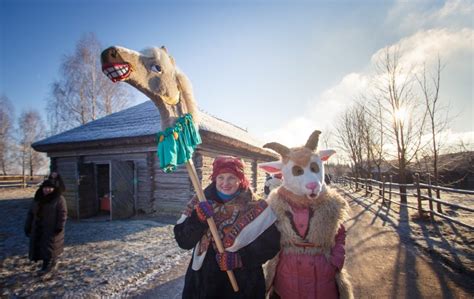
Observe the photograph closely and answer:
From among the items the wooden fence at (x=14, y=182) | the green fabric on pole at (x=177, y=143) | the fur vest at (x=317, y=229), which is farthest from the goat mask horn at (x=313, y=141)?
the wooden fence at (x=14, y=182)

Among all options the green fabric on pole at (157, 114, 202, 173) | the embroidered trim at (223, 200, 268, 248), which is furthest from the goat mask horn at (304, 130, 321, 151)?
the green fabric on pole at (157, 114, 202, 173)

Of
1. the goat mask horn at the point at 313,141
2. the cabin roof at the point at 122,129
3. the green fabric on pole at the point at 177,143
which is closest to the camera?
the green fabric on pole at the point at 177,143

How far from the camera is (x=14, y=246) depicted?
5.11 m

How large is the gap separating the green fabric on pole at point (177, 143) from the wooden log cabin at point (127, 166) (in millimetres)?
5210

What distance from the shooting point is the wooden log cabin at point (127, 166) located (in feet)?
25.4

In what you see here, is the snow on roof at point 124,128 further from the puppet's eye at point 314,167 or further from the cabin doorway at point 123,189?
the puppet's eye at point 314,167

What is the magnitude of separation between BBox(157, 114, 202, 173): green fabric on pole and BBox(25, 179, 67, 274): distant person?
3.96 metres

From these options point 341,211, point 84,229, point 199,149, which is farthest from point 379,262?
point 84,229

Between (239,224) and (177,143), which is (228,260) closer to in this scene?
(239,224)

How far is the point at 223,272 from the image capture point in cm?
170

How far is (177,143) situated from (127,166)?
764cm

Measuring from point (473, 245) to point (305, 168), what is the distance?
5.83m

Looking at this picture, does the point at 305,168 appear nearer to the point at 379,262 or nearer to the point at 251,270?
the point at 251,270

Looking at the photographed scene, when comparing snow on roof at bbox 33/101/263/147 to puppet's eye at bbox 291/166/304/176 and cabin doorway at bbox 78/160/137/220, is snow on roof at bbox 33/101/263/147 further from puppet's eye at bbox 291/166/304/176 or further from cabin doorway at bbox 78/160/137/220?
puppet's eye at bbox 291/166/304/176
